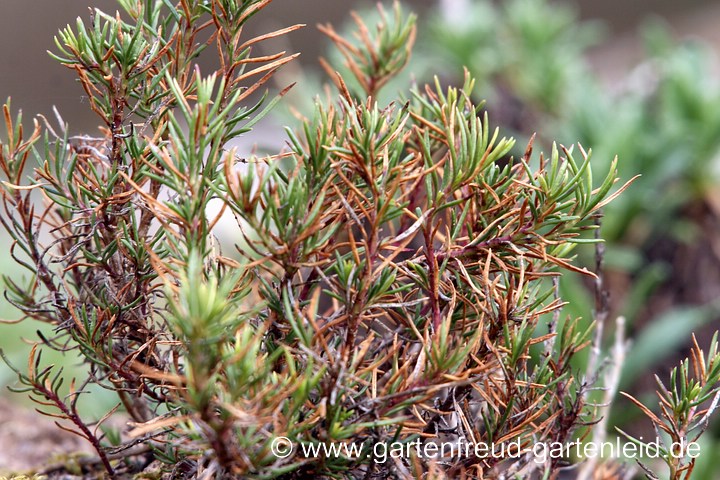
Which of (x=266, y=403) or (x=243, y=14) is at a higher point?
(x=243, y=14)

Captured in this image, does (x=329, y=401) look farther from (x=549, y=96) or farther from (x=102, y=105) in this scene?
(x=549, y=96)

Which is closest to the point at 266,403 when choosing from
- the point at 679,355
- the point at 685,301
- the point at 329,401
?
the point at 329,401

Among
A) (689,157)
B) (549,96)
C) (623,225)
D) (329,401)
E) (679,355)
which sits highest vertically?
(549,96)

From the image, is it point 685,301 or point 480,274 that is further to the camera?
point 685,301

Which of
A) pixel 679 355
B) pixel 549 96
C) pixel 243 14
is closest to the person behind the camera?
pixel 243 14

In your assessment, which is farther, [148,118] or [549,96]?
[549,96]

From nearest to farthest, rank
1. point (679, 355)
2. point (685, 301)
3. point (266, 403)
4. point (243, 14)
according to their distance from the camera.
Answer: point (266, 403) < point (243, 14) < point (679, 355) < point (685, 301)

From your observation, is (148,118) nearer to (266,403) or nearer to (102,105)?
(102,105)

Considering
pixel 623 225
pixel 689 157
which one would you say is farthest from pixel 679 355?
pixel 689 157

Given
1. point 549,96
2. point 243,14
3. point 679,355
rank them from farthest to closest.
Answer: point 549,96 → point 679,355 → point 243,14
